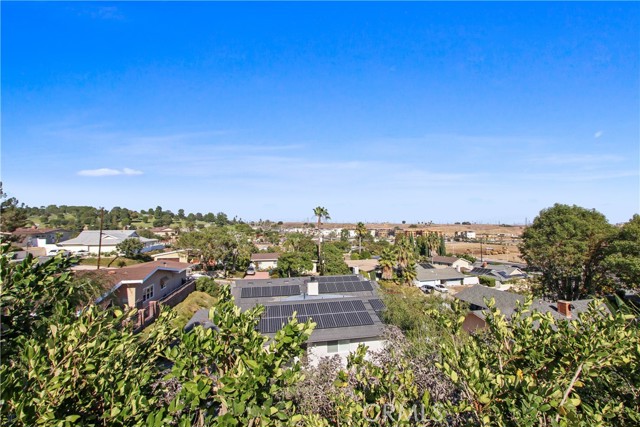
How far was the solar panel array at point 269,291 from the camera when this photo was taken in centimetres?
2430

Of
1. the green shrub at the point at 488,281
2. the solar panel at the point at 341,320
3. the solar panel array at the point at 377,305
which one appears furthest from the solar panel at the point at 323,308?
the green shrub at the point at 488,281

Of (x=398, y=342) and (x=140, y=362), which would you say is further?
(x=398, y=342)

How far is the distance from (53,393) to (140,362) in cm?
175

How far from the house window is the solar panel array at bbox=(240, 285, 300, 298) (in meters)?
9.96

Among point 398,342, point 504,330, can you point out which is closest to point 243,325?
point 504,330

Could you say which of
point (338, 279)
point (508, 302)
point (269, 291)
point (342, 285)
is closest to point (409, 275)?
point (508, 302)

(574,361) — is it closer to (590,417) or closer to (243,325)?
(590,417)

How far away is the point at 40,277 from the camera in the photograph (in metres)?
4.48

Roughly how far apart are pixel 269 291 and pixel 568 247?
30753mm

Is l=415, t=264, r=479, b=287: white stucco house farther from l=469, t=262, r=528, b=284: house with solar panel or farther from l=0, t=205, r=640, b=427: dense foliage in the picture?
l=0, t=205, r=640, b=427: dense foliage

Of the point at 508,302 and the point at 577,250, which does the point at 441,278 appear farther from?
the point at 508,302

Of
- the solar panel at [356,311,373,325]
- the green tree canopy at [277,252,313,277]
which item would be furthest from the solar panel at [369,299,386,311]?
the green tree canopy at [277,252,313,277]

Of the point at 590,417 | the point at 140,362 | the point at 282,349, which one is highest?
the point at 282,349

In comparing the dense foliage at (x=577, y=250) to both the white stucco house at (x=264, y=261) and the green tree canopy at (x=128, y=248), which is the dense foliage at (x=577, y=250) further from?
the green tree canopy at (x=128, y=248)
